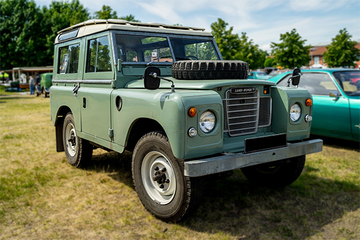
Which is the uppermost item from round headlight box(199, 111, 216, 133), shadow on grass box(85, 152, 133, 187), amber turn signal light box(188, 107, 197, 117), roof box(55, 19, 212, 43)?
roof box(55, 19, 212, 43)

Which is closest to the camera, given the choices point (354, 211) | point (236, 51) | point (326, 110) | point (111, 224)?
point (111, 224)

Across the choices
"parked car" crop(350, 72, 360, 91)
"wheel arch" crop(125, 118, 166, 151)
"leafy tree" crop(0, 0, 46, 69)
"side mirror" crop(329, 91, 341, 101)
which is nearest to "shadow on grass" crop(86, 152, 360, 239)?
"wheel arch" crop(125, 118, 166, 151)

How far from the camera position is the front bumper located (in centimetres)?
294

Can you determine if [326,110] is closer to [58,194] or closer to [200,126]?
[200,126]

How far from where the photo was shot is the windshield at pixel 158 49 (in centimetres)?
440

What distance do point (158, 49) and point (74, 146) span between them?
7.91 feet

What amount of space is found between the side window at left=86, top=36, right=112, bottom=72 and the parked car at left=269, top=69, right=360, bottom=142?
4.63 meters

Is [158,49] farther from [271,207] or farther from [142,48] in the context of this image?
[271,207]

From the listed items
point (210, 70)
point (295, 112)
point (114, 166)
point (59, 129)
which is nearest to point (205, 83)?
point (210, 70)

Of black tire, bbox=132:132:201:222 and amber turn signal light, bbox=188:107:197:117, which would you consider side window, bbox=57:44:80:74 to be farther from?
amber turn signal light, bbox=188:107:197:117

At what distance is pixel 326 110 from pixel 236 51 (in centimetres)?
2659

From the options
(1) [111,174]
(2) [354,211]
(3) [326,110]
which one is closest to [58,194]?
(1) [111,174]

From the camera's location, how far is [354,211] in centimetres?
381

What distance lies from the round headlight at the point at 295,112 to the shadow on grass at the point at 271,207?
1.09 metres
